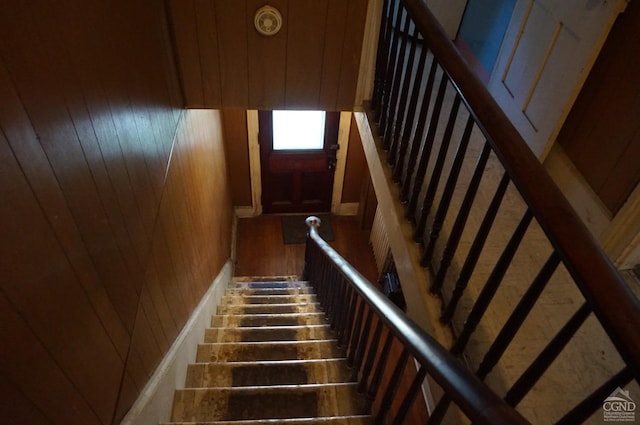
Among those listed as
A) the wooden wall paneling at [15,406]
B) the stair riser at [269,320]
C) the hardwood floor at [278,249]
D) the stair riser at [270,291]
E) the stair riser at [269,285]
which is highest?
the wooden wall paneling at [15,406]

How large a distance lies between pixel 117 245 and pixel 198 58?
1502mm

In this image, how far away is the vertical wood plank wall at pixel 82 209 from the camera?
785 mm

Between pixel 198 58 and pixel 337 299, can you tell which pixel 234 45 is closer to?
pixel 198 58

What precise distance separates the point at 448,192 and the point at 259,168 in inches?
149

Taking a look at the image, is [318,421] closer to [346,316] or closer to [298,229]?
[346,316]

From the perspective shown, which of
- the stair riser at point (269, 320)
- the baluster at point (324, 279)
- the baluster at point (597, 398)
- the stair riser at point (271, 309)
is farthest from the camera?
the stair riser at point (271, 309)

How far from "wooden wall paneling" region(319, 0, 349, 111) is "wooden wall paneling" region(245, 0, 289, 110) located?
0.25 m

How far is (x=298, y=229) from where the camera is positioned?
5.30 m

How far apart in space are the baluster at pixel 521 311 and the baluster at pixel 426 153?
73cm

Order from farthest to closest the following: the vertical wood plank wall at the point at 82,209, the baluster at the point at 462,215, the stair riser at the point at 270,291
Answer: the stair riser at the point at 270,291 → the baluster at the point at 462,215 → the vertical wood plank wall at the point at 82,209

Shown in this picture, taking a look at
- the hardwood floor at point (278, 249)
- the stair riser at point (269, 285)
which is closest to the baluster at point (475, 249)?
the stair riser at point (269, 285)

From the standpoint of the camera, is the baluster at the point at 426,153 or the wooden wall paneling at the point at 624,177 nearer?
the baluster at the point at 426,153

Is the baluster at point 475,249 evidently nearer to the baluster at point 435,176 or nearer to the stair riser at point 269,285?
the baluster at point 435,176

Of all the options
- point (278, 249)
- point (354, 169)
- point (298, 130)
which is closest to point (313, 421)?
point (278, 249)
